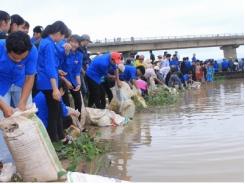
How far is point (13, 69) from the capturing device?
4773 millimetres

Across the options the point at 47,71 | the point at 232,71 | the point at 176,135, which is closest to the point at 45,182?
the point at 47,71

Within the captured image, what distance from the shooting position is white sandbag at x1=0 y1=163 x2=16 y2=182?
14.2 ft

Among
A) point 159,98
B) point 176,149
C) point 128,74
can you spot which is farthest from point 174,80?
point 176,149

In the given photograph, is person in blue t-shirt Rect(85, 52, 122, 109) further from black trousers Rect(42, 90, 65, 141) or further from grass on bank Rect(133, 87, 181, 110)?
grass on bank Rect(133, 87, 181, 110)

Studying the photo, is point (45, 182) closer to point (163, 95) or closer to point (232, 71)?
point (163, 95)

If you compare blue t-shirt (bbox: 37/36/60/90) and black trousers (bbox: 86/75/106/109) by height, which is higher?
blue t-shirt (bbox: 37/36/60/90)

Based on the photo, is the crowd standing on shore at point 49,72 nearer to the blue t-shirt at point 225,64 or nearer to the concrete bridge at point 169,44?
the blue t-shirt at point 225,64

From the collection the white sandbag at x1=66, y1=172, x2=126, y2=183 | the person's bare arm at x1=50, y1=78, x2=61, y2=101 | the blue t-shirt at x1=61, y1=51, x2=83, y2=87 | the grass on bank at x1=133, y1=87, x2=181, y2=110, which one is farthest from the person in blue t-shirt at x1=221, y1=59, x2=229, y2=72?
the white sandbag at x1=66, y1=172, x2=126, y2=183

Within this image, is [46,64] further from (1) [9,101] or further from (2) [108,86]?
(2) [108,86]

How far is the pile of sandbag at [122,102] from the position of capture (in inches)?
372

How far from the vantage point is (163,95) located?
13.5m

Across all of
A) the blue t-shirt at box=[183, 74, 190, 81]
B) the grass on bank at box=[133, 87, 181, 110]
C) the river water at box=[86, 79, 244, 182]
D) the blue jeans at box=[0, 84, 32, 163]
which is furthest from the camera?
the blue t-shirt at box=[183, 74, 190, 81]

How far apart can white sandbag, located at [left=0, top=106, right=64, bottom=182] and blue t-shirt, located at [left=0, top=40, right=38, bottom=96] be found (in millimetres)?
553

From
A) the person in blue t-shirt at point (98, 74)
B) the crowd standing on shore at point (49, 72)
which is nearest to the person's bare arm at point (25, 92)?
the crowd standing on shore at point (49, 72)
